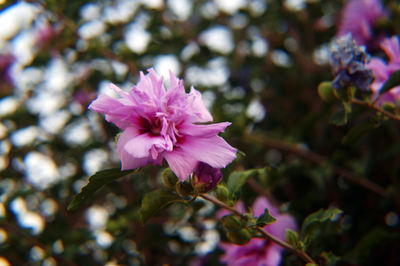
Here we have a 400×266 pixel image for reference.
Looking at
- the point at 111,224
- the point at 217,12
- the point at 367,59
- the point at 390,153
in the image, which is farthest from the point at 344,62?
the point at 217,12

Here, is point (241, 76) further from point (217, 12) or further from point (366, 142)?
point (366, 142)

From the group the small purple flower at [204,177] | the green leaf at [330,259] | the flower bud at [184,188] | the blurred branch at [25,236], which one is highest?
the small purple flower at [204,177]

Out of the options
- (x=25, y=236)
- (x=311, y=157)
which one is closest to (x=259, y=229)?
(x=311, y=157)

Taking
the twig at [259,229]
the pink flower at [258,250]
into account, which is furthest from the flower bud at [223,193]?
the pink flower at [258,250]

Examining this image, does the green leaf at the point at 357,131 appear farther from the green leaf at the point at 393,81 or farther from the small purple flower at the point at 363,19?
the small purple flower at the point at 363,19

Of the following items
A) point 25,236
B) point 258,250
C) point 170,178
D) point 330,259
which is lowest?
point 25,236

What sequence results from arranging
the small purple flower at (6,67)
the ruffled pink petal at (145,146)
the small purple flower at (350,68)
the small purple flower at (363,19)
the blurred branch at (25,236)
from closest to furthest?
the ruffled pink petal at (145,146), the small purple flower at (350,68), the blurred branch at (25,236), the small purple flower at (363,19), the small purple flower at (6,67)

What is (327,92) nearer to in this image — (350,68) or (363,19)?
(350,68)
